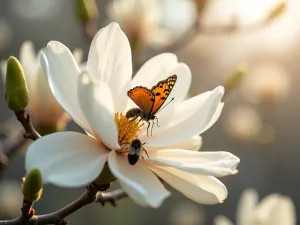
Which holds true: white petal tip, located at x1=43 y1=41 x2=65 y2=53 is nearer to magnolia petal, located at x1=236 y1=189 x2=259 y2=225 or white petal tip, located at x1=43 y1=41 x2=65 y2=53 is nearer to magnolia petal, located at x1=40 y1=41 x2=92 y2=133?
magnolia petal, located at x1=40 y1=41 x2=92 y2=133

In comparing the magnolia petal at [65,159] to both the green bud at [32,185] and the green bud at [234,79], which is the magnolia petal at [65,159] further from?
the green bud at [234,79]

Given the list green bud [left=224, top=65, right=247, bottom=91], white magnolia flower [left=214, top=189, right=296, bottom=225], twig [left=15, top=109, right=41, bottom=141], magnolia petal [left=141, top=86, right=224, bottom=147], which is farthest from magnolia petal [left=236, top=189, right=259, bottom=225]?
twig [left=15, top=109, right=41, bottom=141]

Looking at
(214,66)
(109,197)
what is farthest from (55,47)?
(214,66)

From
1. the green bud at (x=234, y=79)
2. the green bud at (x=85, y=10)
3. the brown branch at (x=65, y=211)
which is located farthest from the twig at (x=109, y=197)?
the green bud at (x=85, y=10)

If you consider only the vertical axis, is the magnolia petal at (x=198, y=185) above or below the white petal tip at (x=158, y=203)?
below

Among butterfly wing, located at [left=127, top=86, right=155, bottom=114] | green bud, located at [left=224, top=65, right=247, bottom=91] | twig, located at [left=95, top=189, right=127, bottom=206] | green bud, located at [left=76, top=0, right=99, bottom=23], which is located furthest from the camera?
green bud, located at [left=76, top=0, right=99, bottom=23]

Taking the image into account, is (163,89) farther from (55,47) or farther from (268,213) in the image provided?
(268,213)

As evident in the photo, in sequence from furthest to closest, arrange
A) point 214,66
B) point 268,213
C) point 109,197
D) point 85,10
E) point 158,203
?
1. point 214,66
2. point 85,10
3. point 268,213
4. point 109,197
5. point 158,203
